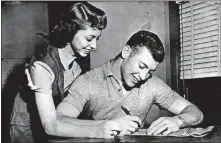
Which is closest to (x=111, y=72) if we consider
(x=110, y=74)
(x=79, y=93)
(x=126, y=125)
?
(x=110, y=74)

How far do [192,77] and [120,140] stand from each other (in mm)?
741

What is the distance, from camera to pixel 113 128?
0.88 m

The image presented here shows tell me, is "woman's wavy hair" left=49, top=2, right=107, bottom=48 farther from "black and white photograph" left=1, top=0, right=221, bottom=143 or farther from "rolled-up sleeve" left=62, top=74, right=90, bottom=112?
"rolled-up sleeve" left=62, top=74, right=90, bottom=112

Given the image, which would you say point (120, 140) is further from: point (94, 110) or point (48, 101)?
point (94, 110)

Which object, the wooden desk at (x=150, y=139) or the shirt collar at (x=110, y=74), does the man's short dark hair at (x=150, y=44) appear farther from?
the wooden desk at (x=150, y=139)

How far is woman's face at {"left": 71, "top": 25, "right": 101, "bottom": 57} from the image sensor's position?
3.65 ft

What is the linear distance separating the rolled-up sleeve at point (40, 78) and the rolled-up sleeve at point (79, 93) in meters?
0.13

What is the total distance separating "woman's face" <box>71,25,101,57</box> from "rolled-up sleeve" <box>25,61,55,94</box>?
19cm

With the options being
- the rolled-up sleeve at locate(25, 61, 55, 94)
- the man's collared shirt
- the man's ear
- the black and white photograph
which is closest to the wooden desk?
the black and white photograph

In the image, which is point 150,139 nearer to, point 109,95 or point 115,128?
point 115,128

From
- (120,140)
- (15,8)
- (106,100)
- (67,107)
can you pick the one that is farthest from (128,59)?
(15,8)

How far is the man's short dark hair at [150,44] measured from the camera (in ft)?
3.54

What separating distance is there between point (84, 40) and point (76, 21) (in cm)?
8

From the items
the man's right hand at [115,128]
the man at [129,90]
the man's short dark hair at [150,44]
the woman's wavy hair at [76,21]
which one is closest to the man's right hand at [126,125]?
the man's right hand at [115,128]
